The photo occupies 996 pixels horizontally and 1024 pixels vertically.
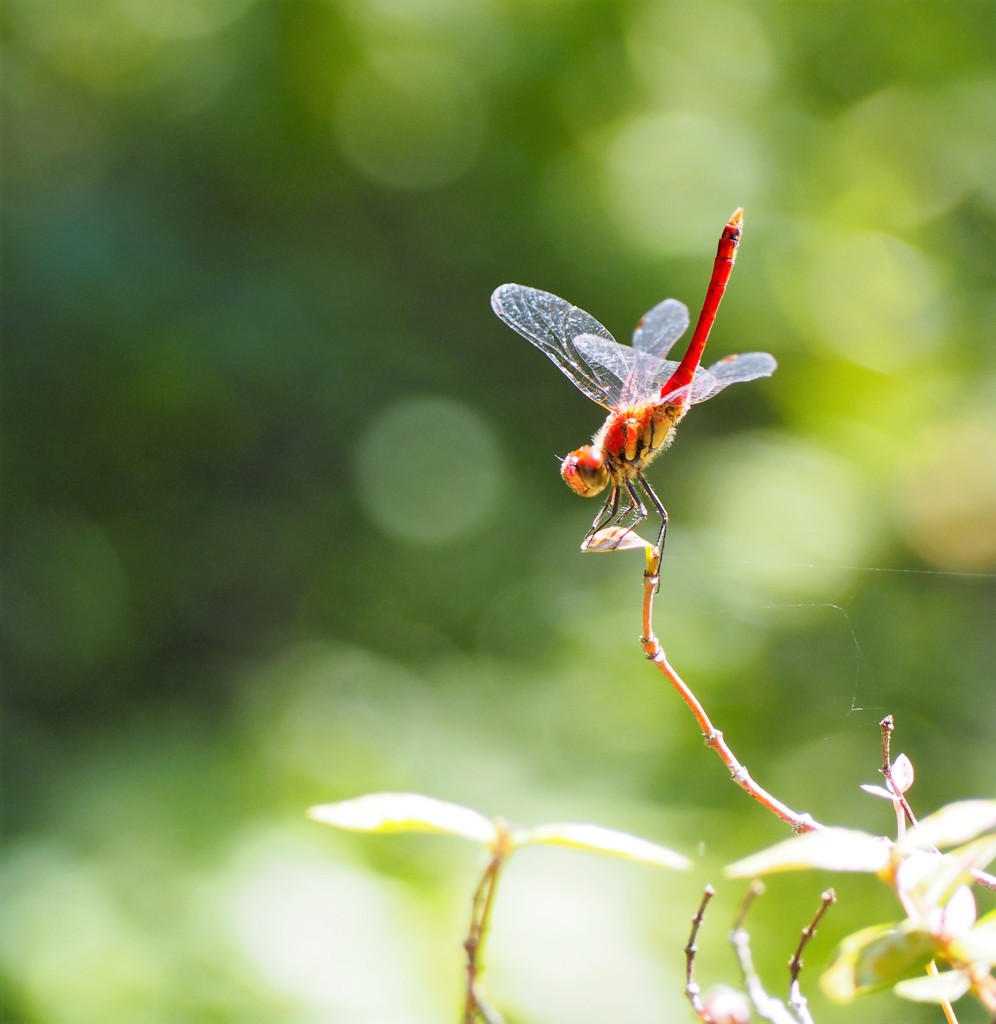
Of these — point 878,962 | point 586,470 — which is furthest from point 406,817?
point 586,470

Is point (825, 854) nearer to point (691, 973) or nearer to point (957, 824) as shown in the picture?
point (957, 824)

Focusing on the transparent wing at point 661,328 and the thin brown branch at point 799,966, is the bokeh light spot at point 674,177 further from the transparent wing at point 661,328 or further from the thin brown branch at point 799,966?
the thin brown branch at point 799,966

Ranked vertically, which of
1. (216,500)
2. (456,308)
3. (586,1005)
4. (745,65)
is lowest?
(586,1005)

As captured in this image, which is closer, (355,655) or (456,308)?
(355,655)

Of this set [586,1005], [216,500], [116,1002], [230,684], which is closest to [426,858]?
[586,1005]

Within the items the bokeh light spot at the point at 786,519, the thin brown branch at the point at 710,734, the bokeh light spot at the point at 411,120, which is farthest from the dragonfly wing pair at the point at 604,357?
the bokeh light spot at the point at 411,120

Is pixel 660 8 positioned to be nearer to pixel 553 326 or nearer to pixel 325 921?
pixel 553 326
